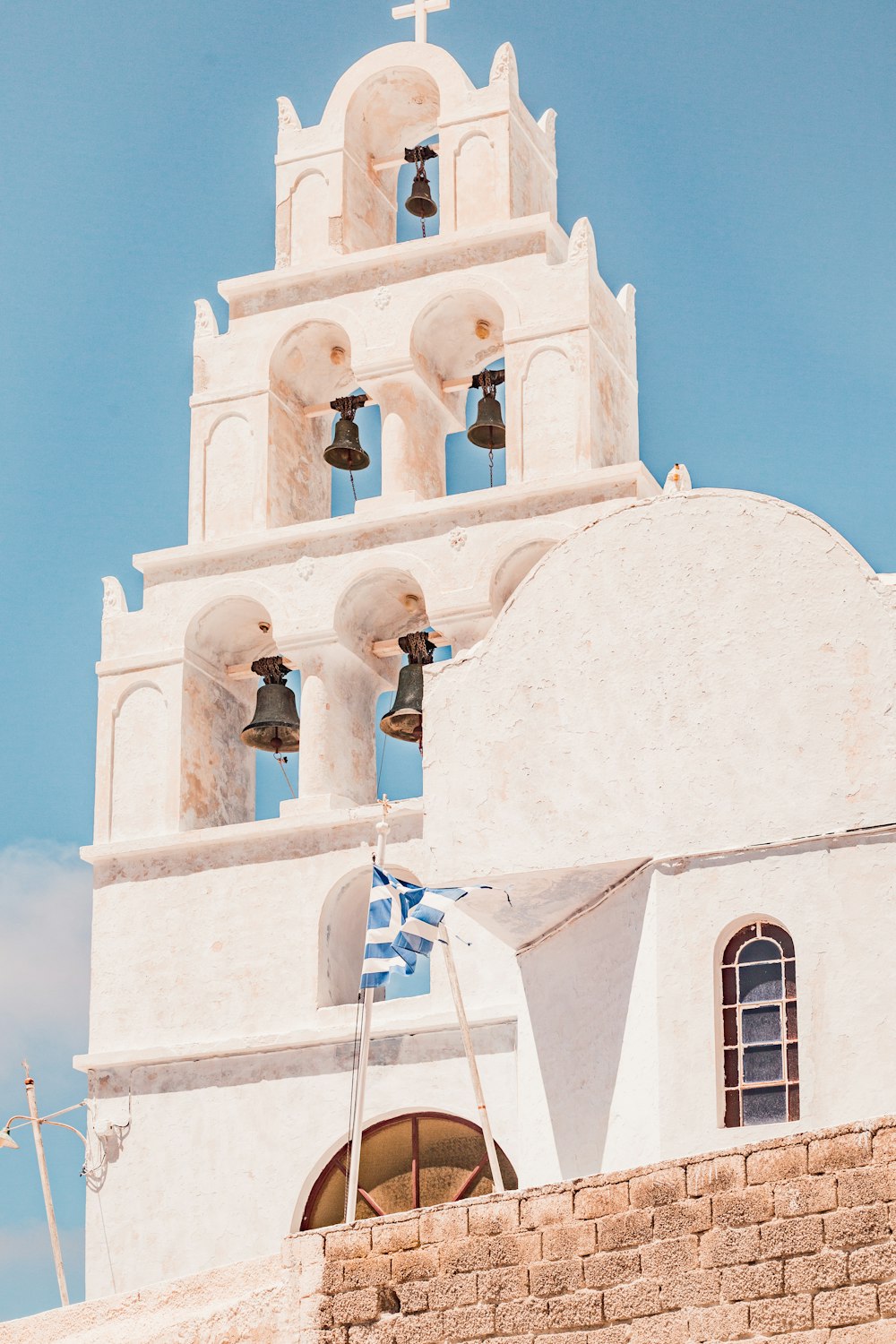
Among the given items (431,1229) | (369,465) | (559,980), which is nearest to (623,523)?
(559,980)

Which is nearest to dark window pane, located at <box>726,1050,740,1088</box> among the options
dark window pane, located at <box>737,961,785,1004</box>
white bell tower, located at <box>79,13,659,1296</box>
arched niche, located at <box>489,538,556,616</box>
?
dark window pane, located at <box>737,961,785,1004</box>

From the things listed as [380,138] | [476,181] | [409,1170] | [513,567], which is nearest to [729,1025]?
[409,1170]

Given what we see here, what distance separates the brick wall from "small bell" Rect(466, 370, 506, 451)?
10.0m

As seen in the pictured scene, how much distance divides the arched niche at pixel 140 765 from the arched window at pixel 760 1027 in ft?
24.6

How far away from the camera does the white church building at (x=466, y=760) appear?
15555mm

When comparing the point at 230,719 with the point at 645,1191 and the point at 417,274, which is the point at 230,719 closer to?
the point at 417,274

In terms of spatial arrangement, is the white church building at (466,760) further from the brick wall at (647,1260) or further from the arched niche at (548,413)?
the brick wall at (647,1260)

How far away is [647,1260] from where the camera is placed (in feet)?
42.8

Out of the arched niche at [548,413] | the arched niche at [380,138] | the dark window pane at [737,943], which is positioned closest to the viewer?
the dark window pane at [737,943]

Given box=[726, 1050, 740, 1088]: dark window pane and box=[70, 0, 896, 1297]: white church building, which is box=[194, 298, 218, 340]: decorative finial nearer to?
box=[70, 0, 896, 1297]: white church building

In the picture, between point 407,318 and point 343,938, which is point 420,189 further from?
point 343,938

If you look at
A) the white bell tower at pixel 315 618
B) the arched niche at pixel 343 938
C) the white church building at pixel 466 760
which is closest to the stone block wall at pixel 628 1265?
the white church building at pixel 466 760

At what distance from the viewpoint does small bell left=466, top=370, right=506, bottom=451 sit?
22812 mm

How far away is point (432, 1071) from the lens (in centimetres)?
1991
